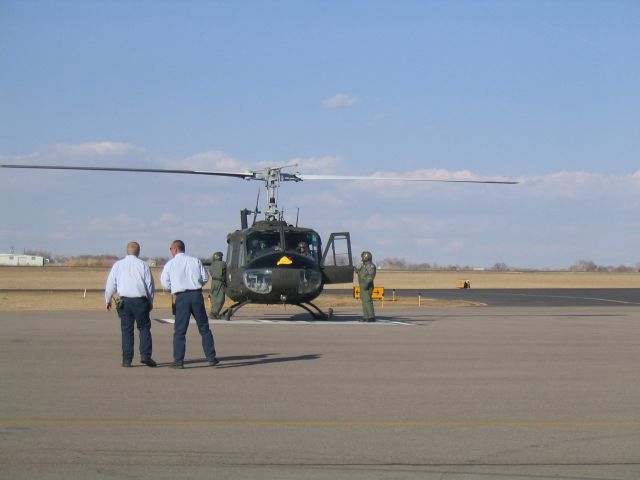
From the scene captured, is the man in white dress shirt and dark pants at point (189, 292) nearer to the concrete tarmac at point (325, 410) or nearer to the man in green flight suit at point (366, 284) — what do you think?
the concrete tarmac at point (325, 410)

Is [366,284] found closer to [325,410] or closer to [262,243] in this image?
[262,243]

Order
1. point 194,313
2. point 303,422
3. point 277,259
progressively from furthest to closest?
point 277,259
point 194,313
point 303,422

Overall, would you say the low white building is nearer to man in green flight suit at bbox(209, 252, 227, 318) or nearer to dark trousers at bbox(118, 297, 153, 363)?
man in green flight suit at bbox(209, 252, 227, 318)

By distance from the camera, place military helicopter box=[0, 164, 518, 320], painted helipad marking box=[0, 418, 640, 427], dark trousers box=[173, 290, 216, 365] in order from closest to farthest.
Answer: painted helipad marking box=[0, 418, 640, 427] < dark trousers box=[173, 290, 216, 365] < military helicopter box=[0, 164, 518, 320]

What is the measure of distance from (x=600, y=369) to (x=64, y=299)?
30.3 metres

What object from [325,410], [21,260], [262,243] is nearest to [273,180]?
[262,243]

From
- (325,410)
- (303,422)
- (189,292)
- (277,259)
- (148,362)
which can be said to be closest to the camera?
(303,422)

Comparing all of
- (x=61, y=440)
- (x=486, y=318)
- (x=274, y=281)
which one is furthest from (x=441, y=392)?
(x=486, y=318)

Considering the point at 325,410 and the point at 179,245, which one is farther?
the point at 179,245

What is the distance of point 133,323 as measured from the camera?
536 inches

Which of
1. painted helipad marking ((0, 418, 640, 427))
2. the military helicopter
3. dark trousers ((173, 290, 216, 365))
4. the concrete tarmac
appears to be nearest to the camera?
the concrete tarmac

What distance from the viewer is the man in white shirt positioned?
534 inches

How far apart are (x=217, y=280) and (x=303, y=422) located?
16442 mm

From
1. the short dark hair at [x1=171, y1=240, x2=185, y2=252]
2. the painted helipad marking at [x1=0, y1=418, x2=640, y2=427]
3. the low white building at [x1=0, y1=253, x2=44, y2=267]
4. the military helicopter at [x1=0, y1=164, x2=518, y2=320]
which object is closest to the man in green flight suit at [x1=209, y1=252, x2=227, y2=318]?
the military helicopter at [x1=0, y1=164, x2=518, y2=320]
